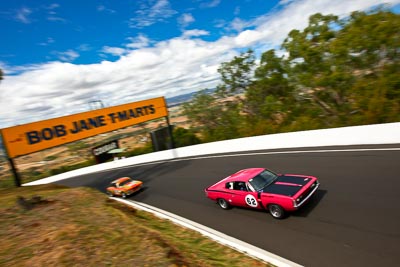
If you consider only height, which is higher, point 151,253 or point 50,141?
point 50,141

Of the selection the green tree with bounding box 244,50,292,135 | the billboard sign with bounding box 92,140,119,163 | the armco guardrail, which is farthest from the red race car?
the billboard sign with bounding box 92,140,119,163

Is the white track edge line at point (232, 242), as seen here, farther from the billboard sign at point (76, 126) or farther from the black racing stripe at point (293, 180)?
the billboard sign at point (76, 126)

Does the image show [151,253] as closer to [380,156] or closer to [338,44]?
[380,156]

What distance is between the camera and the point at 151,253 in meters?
5.50

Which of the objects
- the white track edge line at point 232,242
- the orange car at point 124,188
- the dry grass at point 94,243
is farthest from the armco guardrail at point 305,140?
the dry grass at point 94,243

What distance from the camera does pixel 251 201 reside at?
8.84 m

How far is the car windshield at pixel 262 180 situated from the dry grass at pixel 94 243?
258 cm

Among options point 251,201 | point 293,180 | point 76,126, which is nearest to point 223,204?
point 251,201

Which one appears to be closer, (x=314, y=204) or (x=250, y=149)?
(x=314, y=204)

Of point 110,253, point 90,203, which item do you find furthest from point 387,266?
point 90,203

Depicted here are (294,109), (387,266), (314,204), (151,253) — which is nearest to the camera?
(387,266)

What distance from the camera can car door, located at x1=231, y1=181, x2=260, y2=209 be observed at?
8750mm

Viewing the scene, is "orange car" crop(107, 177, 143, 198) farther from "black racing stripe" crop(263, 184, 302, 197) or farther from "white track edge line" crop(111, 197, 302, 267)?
"black racing stripe" crop(263, 184, 302, 197)

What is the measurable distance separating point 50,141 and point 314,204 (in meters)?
20.7
